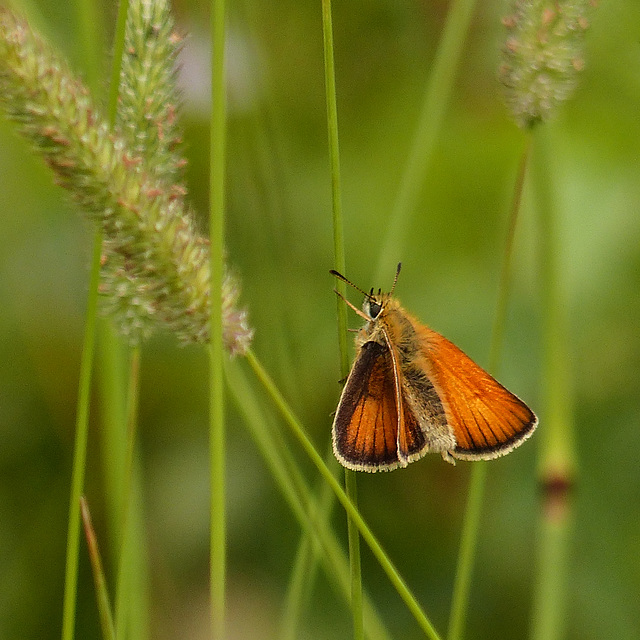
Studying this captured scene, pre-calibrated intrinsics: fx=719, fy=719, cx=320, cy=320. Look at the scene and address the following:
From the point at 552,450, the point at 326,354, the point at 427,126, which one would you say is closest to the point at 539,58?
the point at 427,126

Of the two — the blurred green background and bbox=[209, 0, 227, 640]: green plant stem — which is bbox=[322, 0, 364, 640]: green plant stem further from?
the blurred green background

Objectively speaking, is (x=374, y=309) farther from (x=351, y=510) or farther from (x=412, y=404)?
(x=351, y=510)

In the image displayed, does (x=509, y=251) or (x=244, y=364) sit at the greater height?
(x=509, y=251)

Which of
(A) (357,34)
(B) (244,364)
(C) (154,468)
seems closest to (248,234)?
(B) (244,364)

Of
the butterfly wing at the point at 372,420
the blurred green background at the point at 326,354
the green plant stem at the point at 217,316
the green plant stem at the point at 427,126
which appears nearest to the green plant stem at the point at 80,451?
the green plant stem at the point at 217,316

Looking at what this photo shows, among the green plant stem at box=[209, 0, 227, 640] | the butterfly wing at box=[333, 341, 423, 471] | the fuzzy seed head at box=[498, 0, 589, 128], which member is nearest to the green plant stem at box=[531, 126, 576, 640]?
the fuzzy seed head at box=[498, 0, 589, 128]

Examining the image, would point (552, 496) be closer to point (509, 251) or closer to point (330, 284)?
point (509, 251)

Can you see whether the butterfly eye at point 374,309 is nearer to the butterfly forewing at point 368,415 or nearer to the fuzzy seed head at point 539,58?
the butterfly forewing at point 368,415
